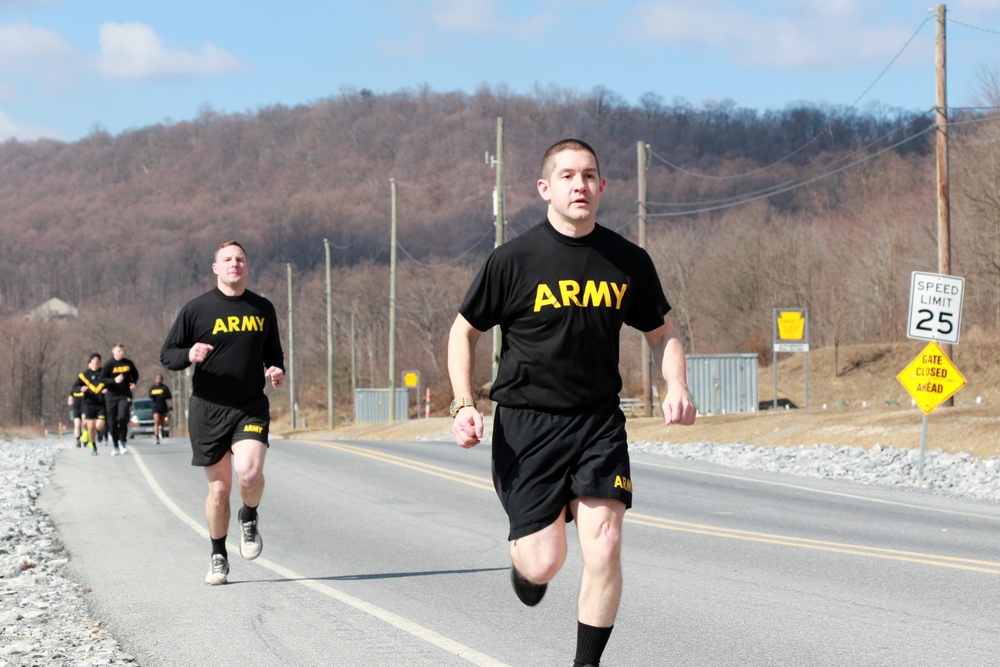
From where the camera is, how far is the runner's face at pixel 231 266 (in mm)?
8961

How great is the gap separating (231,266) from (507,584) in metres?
2.89

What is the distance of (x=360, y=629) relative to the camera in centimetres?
728

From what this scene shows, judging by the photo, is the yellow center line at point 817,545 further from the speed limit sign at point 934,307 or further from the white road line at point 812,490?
the speed limit sign at point 934,307

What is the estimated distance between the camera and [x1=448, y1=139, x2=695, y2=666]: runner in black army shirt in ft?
17.0

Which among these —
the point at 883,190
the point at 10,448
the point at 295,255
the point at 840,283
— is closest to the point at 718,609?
the point at 10,448

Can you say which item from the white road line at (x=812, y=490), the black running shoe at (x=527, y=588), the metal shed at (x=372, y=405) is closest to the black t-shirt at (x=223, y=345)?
the black running shoe at (x=527, y=588)

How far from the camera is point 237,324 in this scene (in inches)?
360

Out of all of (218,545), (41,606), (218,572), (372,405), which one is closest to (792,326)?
(218,545)

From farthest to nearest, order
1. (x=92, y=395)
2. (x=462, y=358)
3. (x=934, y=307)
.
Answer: (x=92, y=395), (x=934, y=307), (x=462, y=358)

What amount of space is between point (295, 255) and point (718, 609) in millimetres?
182501

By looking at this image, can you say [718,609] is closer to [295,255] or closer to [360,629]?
[360,629]

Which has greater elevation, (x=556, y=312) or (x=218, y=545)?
(x=556, y=312)

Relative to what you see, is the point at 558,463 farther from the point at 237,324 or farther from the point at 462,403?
the point at 237,324

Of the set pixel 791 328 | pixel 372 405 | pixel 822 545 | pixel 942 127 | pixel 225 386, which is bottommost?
pixel 372 405
